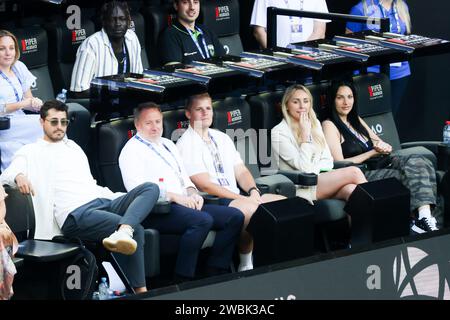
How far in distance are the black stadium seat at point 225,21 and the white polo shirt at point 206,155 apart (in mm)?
1656

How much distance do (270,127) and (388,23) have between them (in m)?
1.57

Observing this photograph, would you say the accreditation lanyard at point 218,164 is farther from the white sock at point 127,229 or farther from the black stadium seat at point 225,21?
the black stadium seat at point 225,21

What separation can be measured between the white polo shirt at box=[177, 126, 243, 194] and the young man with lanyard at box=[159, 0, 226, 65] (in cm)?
95

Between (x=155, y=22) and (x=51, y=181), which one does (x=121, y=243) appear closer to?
(x=51, y=181)

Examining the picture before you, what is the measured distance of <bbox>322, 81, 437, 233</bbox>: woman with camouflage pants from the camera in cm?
888

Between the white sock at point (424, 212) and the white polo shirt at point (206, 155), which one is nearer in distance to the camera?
the white polo shirt at point (206, 155)

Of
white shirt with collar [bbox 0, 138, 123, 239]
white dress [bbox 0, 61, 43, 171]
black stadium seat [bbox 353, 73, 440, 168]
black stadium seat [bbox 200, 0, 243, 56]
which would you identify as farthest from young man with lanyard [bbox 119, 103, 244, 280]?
black stadium seat [bbox 200, 0, 243, 56]

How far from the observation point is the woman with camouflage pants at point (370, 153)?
8.88 m

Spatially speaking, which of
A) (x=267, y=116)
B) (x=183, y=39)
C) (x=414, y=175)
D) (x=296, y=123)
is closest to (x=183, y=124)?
(x=267, y=116)

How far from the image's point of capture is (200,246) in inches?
309

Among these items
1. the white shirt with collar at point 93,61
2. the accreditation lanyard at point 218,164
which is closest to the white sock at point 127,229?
the accreditation lanyard at point 218,164

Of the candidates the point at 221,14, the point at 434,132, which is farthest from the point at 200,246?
the point at 434,132

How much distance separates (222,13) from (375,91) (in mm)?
1278
